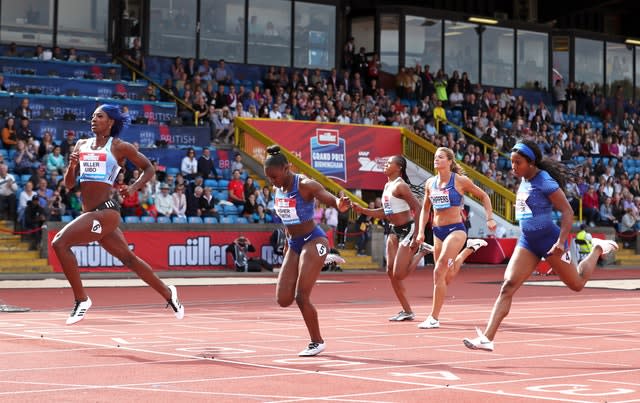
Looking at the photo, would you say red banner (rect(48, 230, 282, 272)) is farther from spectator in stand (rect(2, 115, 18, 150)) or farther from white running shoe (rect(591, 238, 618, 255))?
white running shoe (rect(591, 238, 618, 255))

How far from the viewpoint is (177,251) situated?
1225 inches

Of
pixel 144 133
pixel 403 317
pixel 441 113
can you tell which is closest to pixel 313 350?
pixel 403 317

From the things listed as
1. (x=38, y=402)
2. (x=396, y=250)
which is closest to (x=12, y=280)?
(x=396, y=250)

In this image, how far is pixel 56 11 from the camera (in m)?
40.4

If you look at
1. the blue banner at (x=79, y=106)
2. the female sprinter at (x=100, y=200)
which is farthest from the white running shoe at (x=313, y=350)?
the blue banner at (x=79, y=106)

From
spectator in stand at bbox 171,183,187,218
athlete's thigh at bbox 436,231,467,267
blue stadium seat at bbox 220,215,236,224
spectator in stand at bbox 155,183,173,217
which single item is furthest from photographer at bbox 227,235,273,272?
athlete's thigh at bbox 436,231,467,267

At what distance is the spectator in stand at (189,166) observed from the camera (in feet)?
109

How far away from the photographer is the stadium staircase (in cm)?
2842

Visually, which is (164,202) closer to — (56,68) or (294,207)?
(56,68)

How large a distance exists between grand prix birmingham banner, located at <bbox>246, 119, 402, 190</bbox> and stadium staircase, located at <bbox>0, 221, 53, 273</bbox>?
10721 millimetres

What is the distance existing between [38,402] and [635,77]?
52982 millimetres

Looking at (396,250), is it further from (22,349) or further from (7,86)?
(7,86)

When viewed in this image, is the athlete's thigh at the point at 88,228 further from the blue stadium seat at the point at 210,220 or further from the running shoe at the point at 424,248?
the blue stadium seat at the point at 210,220

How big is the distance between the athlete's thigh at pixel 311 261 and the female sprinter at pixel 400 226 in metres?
4.11
